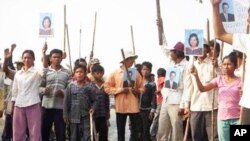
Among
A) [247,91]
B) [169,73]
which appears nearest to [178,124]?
[169,73]

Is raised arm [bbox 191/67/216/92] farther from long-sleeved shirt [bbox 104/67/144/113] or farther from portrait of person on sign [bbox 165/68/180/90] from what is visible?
long-sleeved shirt [bbox 104/67/144/113]

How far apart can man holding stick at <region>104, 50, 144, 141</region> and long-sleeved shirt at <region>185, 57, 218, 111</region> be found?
53.0 inches

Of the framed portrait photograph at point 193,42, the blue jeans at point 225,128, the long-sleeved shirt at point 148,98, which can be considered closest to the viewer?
the blue jeans at point 225,128

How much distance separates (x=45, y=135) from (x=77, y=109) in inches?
32.7

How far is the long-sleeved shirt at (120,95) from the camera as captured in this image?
820cm

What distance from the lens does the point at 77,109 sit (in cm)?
747

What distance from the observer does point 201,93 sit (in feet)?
23.0

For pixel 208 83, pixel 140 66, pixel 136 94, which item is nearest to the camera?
pixel 208 83

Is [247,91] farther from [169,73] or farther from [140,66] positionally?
[140,66]

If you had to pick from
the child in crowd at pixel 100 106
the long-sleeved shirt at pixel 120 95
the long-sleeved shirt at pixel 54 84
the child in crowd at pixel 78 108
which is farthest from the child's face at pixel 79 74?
the long-sleeved shirt at pixel 120 95

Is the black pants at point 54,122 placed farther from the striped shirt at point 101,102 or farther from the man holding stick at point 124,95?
the man holding stick at point 124,95

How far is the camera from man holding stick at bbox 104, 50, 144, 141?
8195 millimetres

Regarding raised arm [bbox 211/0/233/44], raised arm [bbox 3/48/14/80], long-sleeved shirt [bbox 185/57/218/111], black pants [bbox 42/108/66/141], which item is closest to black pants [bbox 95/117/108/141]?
black pants [bbox 42/108/66/141]

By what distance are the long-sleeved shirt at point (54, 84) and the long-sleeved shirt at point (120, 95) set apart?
0.83 m
